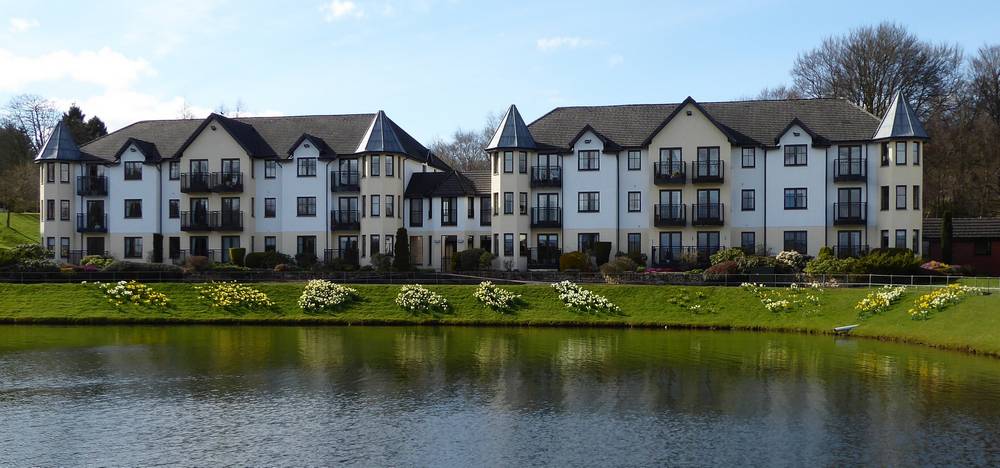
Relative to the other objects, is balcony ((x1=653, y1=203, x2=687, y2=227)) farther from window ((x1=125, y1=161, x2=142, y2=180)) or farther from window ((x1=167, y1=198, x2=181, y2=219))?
window ((x1=125, y1=161, x2=142, y2=180))

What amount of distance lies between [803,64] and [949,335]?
52.1 m

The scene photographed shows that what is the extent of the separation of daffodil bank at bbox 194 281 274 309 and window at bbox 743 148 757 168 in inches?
1295

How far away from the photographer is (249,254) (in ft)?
211

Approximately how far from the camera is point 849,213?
6025 centimetres

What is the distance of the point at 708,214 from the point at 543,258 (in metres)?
11.6

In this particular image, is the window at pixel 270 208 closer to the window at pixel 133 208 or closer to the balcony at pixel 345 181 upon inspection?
the balcony at pixel 345 181

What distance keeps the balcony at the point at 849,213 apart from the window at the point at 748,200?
513 centimetres

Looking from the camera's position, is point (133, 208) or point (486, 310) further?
point (133, 208)

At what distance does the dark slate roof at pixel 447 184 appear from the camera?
6631cm

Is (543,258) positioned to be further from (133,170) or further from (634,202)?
(133,170)

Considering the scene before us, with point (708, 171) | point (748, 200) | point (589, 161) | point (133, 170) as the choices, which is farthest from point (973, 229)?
point (133, 170)

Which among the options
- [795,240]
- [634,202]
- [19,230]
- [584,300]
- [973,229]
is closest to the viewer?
[584,300]

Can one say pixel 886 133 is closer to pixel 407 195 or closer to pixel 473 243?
pixel 473 243

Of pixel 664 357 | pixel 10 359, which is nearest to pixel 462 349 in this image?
pixel 664 357
